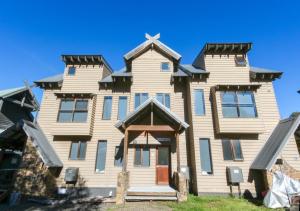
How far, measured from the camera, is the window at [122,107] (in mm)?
13844

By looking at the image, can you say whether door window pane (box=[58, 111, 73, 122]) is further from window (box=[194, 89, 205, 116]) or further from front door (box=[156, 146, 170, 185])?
window (box=[194, 89, 205, 116])

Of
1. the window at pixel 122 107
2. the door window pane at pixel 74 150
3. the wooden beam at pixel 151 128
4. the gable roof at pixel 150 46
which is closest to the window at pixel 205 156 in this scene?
the wooden beam at pixel 151 128

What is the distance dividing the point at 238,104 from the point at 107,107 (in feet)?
33.6

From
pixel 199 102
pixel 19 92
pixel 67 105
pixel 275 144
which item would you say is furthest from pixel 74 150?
pixel 275 144

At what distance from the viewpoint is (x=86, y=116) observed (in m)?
13.6

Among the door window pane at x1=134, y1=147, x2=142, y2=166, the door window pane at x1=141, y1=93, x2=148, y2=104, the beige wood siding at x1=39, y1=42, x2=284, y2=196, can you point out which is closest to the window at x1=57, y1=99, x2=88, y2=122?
the beige wood siding at x1=39, y1=42, x2=284, y2=196

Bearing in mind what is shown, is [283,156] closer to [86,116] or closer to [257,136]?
[257,136]

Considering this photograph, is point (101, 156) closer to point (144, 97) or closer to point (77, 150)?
point (77, 150)

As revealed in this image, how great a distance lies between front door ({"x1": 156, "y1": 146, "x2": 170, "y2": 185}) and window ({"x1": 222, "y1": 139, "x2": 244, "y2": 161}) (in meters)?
4.08

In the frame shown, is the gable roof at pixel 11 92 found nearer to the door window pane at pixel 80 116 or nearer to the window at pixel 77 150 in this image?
the door window pane at pixel 80 116

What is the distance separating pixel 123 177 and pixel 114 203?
4.85 feet

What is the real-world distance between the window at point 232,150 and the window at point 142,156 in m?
5.48

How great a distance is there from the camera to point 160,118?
42.8 feet

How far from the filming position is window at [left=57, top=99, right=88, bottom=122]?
44.4ft
